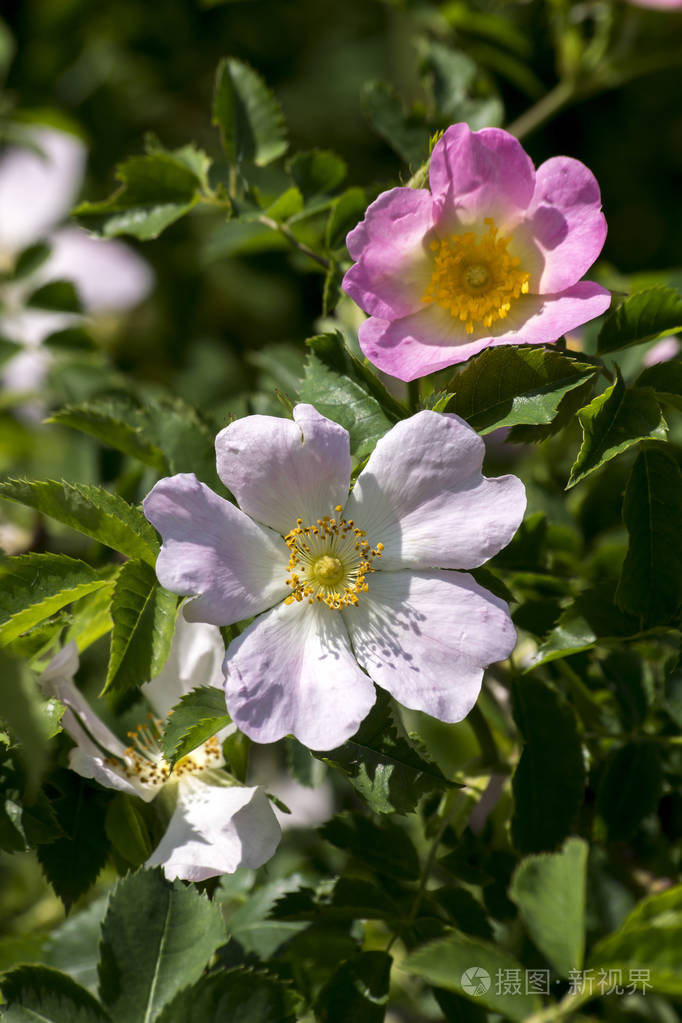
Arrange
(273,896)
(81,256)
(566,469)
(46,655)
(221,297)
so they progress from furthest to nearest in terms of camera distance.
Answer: (221,297) → (81,256) → (566,469) → (273,896) → (46,655)

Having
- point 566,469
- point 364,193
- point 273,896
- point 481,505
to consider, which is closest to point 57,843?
point 273,896

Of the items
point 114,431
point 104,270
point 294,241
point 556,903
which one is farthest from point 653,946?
point 104,270

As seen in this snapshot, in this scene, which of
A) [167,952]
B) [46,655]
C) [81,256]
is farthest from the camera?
[81,256]

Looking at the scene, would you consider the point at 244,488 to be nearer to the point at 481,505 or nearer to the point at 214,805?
the point at 481,505

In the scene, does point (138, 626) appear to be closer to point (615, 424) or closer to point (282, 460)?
point (282, 460)

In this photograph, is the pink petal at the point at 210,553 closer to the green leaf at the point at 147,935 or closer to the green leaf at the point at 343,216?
the green leaf at the point at 147,935

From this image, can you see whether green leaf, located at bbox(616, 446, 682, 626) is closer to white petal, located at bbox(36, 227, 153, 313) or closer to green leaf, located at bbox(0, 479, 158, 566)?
green leaf, located at bbox(0, 479, 158, 566)

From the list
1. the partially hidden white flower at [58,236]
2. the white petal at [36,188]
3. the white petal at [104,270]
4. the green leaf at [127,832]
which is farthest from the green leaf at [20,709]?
the white petal at [36,188]
